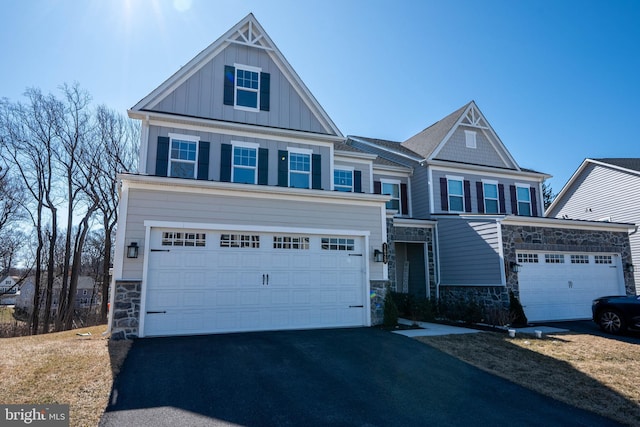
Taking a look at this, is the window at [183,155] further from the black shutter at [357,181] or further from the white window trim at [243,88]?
the black shutter at [357,181]

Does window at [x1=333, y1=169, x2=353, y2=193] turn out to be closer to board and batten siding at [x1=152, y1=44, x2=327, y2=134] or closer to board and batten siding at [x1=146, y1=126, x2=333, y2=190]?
board and batten siding at [x1=146, y1=126, x2=333, y2=190]

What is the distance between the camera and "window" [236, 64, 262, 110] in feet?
43.9

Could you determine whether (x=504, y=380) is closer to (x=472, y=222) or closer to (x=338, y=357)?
(x=338, y=357)

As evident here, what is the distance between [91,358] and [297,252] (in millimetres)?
5254

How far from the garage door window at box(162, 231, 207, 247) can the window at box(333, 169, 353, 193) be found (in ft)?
23.6

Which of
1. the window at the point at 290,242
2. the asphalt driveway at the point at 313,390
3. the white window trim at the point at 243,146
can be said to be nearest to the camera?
the asphalt driveway at the point at 313,390

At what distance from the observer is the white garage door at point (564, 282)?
13023mm

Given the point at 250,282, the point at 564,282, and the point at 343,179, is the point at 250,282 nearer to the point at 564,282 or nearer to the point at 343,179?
the point at 343,179

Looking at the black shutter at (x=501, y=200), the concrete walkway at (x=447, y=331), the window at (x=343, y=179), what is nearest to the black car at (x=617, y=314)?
the concrete walkway at (x=447, y=331)

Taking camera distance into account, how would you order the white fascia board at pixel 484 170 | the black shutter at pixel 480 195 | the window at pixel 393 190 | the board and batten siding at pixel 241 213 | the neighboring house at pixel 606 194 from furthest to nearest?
the neighboring house at pixel 606 194, the black shutter at pixel 480 195, the window at pixel 393 190, the white fascia board at pixel 484 170, the board and batten siding at pixel 241 213

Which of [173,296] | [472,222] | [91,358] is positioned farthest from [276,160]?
[91,358]

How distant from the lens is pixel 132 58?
13.6 metres

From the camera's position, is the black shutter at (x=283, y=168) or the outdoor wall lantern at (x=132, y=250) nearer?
the outdoor wall lantern at (x=132, y=250)

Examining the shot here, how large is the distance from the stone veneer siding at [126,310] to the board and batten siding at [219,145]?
4.26 m
